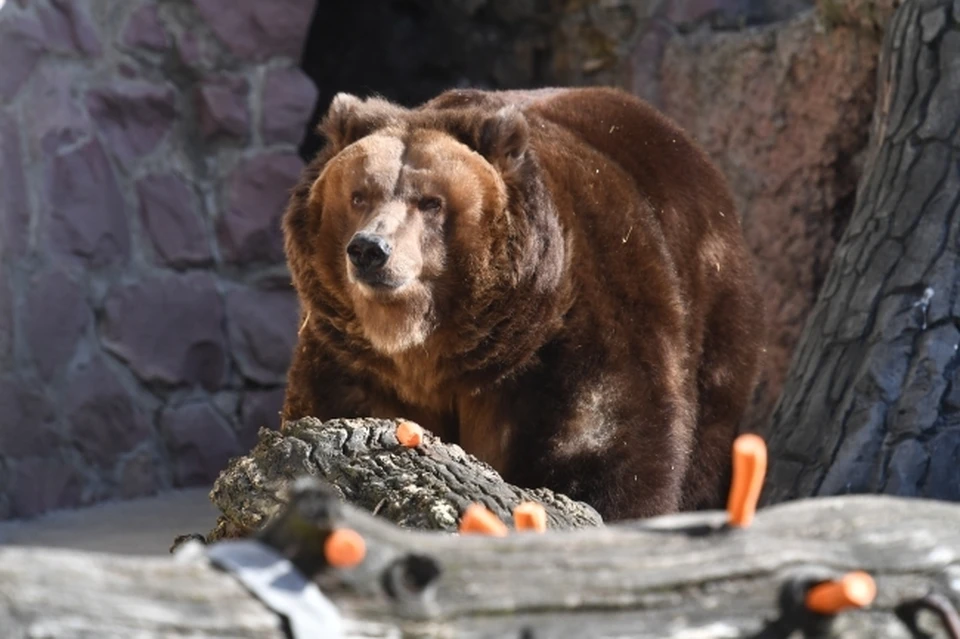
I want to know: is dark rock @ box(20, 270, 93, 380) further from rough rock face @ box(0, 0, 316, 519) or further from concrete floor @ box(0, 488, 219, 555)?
concrete floor @ box(0, 488, 219, 555)

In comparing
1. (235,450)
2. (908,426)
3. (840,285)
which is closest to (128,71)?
(235,450)

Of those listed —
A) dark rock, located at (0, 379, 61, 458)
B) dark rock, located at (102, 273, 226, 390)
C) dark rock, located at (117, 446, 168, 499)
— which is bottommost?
dark rock, located at (117, 446, 168, 499)

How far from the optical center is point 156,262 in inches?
241

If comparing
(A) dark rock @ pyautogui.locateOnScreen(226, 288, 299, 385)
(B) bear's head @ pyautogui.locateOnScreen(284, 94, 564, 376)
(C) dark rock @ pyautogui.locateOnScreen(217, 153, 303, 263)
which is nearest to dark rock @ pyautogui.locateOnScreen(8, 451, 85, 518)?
(A) dark rock @ pyautogui.locateOnScreen(226, 288, 299, 385)

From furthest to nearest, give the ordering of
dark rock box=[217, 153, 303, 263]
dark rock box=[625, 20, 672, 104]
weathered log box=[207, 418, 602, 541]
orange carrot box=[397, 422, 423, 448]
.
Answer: dark rock box=[625, 20, 672, 104] < dark rock box=[217, 153, 303, 263] < orange carrot box=[397, 422, 423, 448] < weathered log box=[207, 418, 602, 541]

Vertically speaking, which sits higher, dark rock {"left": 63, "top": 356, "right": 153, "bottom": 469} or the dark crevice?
the dark crevice

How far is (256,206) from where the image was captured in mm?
6359

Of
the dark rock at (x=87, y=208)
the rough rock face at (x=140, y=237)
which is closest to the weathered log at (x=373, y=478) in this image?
the rough rock face at (x=140, y=237)

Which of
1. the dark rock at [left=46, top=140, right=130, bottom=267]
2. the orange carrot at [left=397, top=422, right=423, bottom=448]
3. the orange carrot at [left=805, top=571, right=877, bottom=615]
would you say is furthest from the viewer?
the dark rock at [left=46, top=140, right=130, bottom=267]

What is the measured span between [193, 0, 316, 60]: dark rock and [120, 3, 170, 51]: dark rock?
0.20 m

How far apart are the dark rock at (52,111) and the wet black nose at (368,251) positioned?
244 cm

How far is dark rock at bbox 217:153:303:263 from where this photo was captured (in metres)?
6.31

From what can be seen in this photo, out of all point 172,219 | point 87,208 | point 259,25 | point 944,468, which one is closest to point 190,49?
point 259,25

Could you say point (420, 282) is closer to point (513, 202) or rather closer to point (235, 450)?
point (513, 202)
